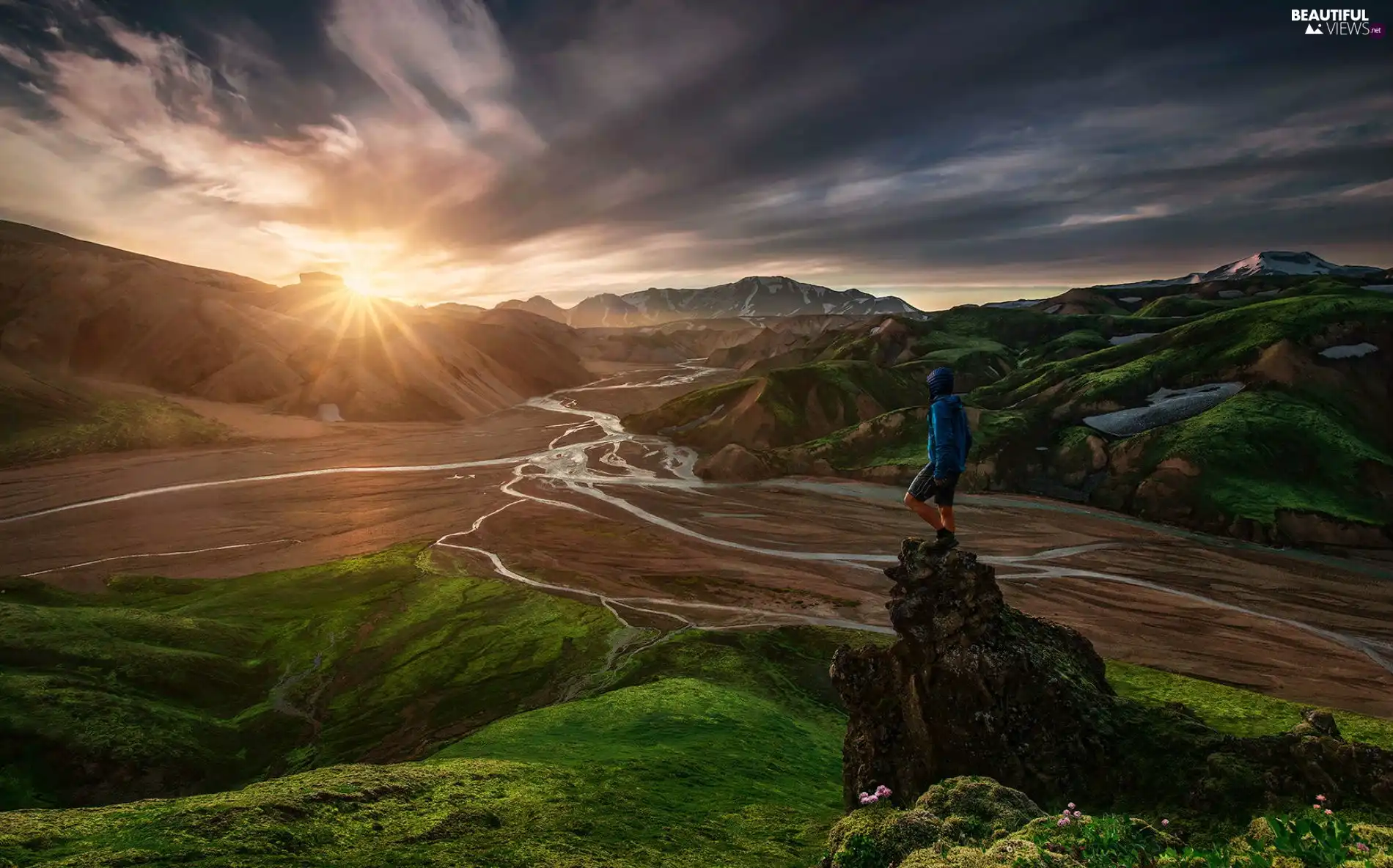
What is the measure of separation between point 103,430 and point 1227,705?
11301cm

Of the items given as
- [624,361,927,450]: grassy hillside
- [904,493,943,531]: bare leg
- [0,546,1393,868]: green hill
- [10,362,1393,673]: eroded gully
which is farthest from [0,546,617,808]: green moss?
[624,361,927,450]: grassy hillside

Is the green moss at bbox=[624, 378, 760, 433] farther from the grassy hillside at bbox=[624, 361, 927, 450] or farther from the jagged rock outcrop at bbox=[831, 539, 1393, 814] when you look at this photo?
the jagged rock outcrop at bbox=[831, 539, 1393, 814]

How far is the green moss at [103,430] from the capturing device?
2773 inches

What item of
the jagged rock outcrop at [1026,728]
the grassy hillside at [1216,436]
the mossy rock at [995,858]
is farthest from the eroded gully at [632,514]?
the mossy rock at [995,858]

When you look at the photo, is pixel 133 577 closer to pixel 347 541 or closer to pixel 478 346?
pixel 347 541

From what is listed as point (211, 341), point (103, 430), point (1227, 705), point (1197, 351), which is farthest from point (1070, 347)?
point (211, 341)

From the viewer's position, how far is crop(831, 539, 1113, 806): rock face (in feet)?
32.9

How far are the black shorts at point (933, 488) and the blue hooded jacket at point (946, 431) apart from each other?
131 millimetres

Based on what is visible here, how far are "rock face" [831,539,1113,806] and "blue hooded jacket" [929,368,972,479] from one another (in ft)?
5.44

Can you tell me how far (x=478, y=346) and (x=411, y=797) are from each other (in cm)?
16948

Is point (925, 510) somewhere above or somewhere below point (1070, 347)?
below

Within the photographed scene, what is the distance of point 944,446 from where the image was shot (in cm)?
1016

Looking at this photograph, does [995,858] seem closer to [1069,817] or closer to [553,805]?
[1069,817]

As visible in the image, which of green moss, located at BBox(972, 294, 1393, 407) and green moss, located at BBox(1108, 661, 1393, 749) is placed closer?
green moss, located at BBox(1108, 661, 1393, 749)
